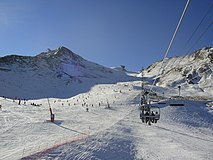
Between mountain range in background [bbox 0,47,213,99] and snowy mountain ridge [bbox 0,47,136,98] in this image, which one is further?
snowy mountain ridge [bbox 0,47,136,98]

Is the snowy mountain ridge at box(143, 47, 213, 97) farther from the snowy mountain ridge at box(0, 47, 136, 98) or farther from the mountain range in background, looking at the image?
the snowy mountain ridge at box(0, 47, 136, 98)

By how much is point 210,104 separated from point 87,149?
166 feet

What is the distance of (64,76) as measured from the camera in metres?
140

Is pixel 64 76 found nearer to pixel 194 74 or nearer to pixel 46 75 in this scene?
pixel 46 75

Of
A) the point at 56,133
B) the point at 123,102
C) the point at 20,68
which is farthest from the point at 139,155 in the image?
the point at 20,68

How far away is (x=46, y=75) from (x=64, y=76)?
9587 mm

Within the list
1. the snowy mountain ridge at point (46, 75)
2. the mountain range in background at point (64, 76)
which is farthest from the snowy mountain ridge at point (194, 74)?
the snowy mountain ridge at point (46, 75)

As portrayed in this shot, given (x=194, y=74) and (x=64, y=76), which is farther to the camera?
(x=64, y=76)

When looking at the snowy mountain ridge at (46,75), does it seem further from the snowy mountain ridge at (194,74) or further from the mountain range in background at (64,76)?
the snowy mountain ridge at (194,74)

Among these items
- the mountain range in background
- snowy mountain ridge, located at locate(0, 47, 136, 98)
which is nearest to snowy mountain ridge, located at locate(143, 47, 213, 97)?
the mountain range in background

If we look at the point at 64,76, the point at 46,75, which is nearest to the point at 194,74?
the point at 64,76

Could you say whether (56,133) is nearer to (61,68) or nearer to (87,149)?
(87,149)

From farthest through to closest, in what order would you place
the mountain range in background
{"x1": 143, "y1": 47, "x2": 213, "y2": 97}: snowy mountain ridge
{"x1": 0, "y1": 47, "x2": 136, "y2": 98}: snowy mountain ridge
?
{"x1": 143, "y1": 47, "x2": 213, "y2": 97}: snowy mountain ridge → {"x1": 0, "y1": 47, "x2": 136, "y2": 98}: snowy mountain ridge → the mountain range in background

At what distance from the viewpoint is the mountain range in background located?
346 feet
